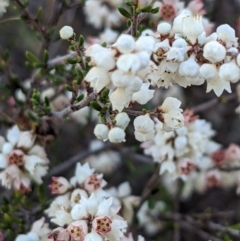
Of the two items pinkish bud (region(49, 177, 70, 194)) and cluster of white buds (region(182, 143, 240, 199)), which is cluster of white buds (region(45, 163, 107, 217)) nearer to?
pinkish bud (region(49, 177, 70, 194))

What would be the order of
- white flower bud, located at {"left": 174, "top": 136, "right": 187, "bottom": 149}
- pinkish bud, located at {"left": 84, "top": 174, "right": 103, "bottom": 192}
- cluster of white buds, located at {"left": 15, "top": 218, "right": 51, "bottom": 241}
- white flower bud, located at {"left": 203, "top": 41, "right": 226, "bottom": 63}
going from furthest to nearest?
white flower bud, located at {"left": 174, "top": 136, "right": 187, "bottom": 149}
pinkish bud, located at {"left": 84, "top": 174, "right": 103, "bottom": 192}
cluster of white buds, located at {"left": 15, "top": 218, "right": 51, "bottom": 241}
white flower bud, located at {"left": 203, "top": 41, "right": 226, "bottom": 63}

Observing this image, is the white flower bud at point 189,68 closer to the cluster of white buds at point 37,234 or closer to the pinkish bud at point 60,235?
the pinkish bud at point 60,235

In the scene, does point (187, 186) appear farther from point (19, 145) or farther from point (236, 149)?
point (19, 145)

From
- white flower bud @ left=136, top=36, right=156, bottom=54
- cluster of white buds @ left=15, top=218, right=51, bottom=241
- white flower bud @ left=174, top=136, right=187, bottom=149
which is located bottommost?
cluster of white buds @ left=15, top=218, right=51, bottom=241

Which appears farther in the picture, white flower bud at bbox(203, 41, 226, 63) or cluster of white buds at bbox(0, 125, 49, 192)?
cluster of white buds at bbox(0, 125, 49, 192)

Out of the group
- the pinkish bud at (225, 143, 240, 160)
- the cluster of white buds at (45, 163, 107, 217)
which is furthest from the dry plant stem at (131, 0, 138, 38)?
the pinkish bud at (225, 143, 240, 160)

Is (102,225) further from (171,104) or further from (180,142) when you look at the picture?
(180,142)

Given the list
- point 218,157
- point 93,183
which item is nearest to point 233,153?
point 218,157
